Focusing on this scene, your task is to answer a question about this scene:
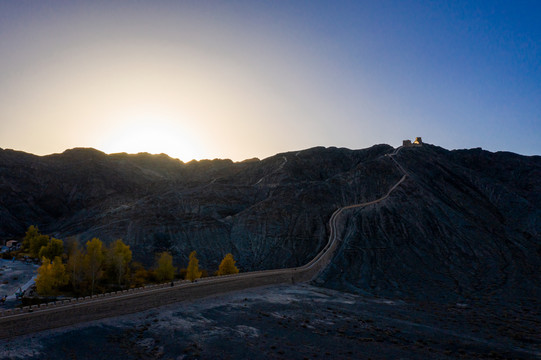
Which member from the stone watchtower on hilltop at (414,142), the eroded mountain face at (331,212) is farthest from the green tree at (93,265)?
the stone watchtower on hilltop at (414,142)

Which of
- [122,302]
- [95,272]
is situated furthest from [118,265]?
[122,302]

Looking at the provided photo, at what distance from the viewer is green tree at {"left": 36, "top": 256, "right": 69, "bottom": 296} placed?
139 feet

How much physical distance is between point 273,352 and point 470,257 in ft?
170

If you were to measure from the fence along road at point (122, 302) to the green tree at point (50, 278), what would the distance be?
45.4 feet

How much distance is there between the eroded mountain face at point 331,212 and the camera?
59656 mm

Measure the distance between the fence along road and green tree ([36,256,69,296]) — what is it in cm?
1384

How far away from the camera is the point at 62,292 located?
148 feet

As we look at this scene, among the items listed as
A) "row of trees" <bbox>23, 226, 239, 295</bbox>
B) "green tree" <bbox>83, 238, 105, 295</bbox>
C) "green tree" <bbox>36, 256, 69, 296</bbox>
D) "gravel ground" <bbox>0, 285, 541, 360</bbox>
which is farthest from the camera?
"green tree" <bbox>83, 238, 105, 295</bbox>

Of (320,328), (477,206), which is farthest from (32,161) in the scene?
(477,206)

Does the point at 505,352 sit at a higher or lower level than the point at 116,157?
lower

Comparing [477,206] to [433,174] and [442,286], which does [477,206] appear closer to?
[433,174]

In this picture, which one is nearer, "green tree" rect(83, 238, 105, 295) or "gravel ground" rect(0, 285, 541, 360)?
"gravel ground" rect(0, 285, 541, 360)

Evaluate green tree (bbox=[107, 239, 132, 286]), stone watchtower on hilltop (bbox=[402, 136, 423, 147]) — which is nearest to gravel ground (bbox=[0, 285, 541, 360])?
green tree (bbox=[107, 239, 132, 286])

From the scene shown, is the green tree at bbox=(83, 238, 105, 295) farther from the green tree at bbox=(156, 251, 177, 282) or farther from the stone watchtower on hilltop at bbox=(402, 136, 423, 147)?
the stone watchtower on hilltop at bbox=(402, 136, 423, 147)
